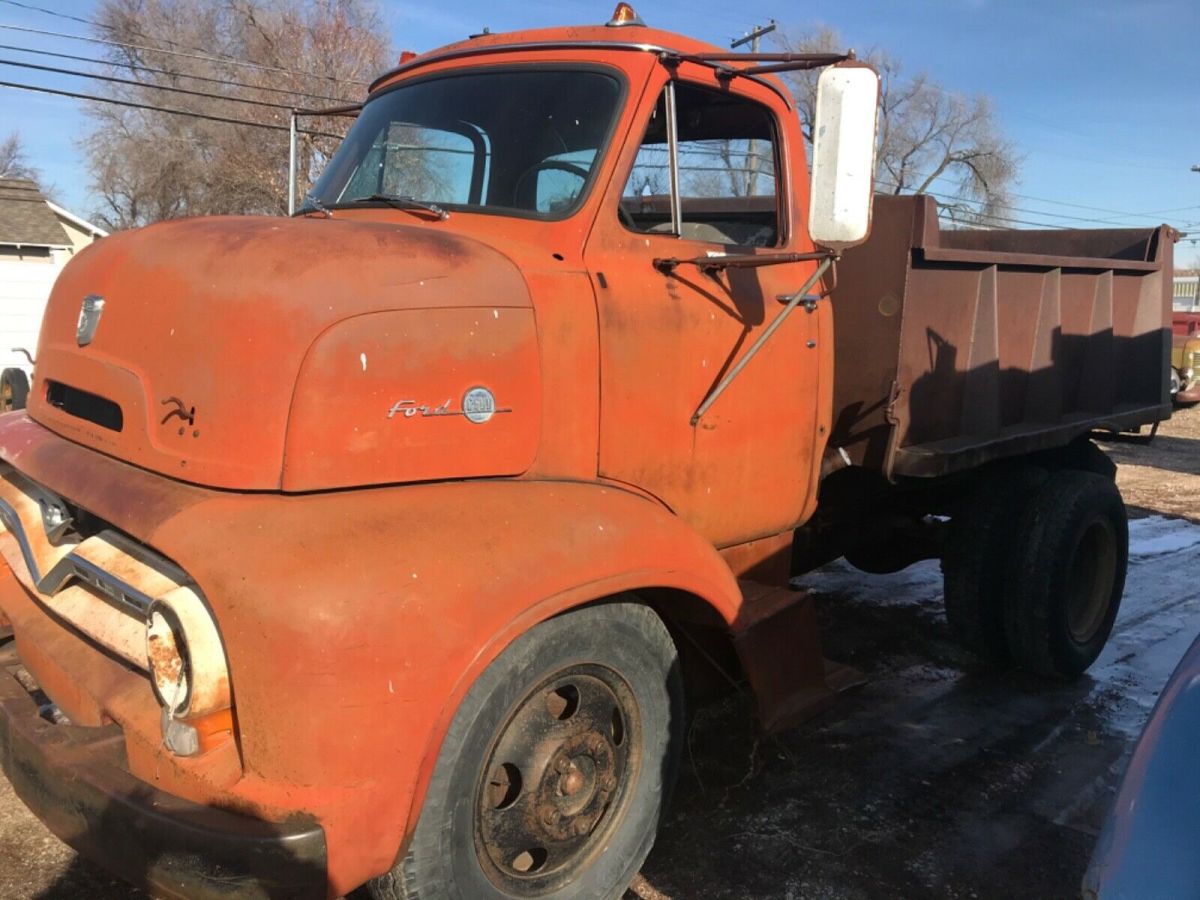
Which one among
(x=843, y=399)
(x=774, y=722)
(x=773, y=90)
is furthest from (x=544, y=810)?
(x=773, y=90)

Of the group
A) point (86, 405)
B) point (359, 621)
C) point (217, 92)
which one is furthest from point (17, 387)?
point (217, 92)

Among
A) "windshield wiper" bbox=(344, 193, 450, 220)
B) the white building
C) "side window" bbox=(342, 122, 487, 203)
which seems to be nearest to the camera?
"windshield wiper" bbox=(344, 193, 450, 220)

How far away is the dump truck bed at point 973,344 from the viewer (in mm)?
4012

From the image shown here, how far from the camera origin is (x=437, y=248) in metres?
2.62

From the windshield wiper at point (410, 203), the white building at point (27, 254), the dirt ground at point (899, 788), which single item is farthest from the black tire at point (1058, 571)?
the white building at point (27, 254)

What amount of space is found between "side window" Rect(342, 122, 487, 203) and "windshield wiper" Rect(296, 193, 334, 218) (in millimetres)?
101

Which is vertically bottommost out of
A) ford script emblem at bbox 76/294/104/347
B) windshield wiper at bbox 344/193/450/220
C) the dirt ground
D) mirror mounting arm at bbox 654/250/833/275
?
the dirt ground

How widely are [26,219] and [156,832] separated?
70.4 ft

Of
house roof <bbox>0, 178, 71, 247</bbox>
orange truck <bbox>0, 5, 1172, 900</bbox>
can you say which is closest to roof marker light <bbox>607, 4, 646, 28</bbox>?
orange truck <bbox>0, 5, 1172, 900</bbox>

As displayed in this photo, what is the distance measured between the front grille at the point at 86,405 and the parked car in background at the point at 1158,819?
2.44m

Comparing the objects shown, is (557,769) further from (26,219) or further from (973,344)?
(26,219)

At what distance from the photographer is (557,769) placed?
266 centimetres

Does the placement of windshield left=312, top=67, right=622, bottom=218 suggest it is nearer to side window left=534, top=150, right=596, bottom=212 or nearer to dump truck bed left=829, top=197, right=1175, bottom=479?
side window left=534, top=150, right=596, bottom=212

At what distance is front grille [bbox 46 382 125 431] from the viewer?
2.68 m
